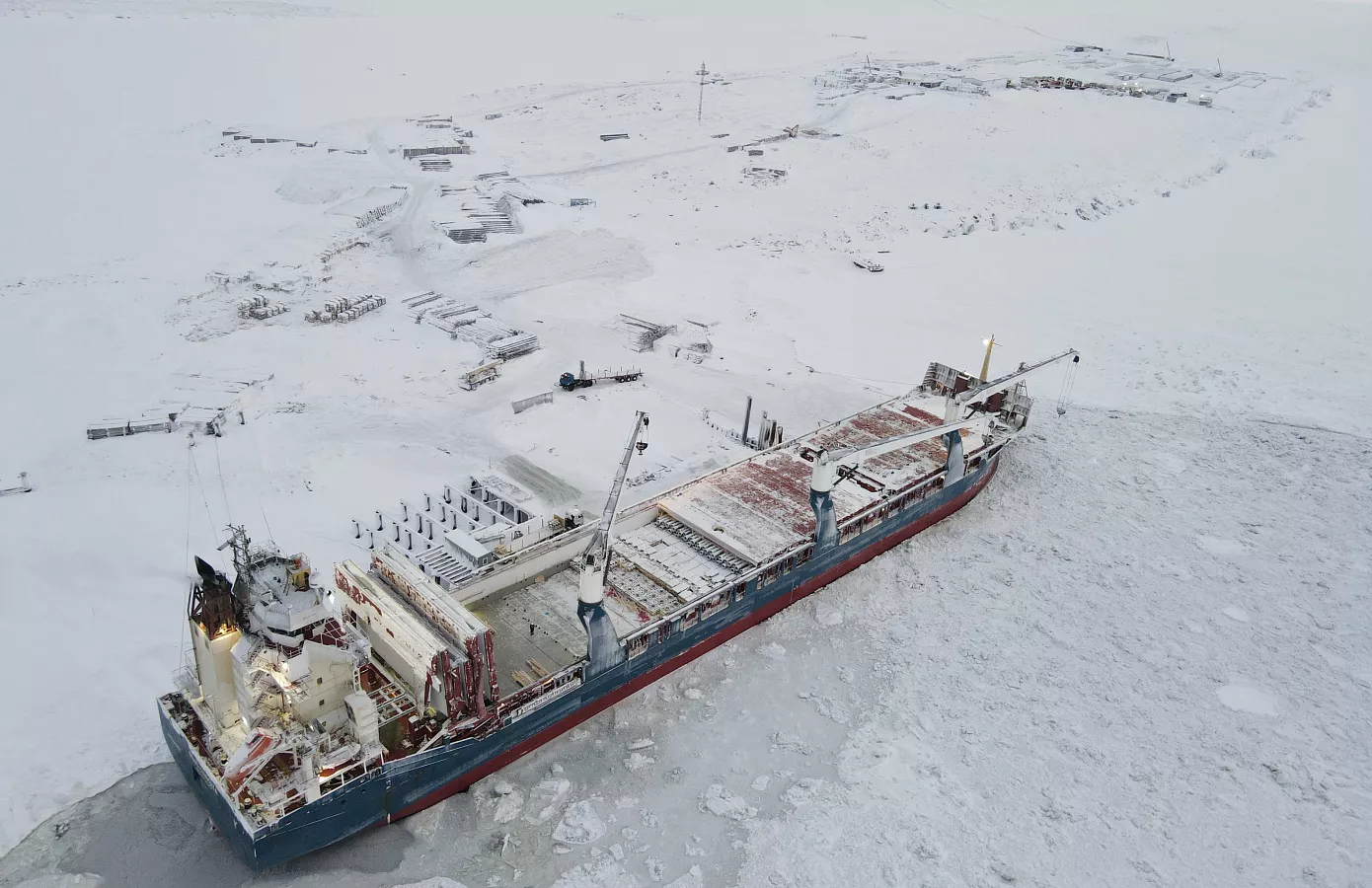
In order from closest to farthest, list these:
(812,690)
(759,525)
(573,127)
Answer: (812,690)
(759,525)
(573,127)

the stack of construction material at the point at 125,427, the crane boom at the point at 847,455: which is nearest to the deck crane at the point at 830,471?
the crane boom at the point at 847,455

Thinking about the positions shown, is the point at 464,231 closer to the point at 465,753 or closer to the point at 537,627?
the point at 537,627

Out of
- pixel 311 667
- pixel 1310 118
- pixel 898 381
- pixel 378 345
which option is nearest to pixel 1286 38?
pixel 1310 118

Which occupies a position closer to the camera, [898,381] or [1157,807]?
[1157,807]

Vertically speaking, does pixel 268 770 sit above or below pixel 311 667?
below

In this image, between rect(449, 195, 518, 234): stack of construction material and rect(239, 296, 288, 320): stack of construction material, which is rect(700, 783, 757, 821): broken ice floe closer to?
rect(239, 296, 288, 320): stack of construction material

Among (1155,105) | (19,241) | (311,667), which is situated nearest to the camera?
(311,667)

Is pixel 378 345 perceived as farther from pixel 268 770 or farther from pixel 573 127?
pixel 573 127
